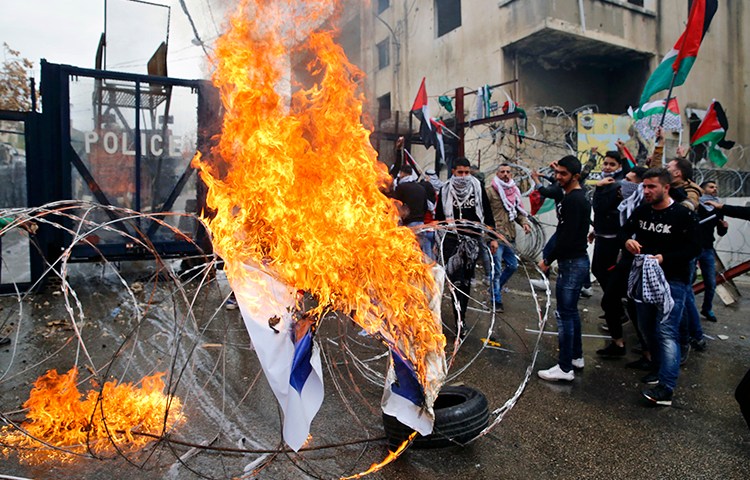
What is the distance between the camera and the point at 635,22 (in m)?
17.5

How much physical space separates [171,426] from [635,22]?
20.0 m

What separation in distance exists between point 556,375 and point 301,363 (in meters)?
2.82

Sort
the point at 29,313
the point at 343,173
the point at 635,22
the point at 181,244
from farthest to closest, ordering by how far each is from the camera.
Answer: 1. the point at 635,22
2. the point at 181,244
3. the point at 29,313
4. the point at 343,173

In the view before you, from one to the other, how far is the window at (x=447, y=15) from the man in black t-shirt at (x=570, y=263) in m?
17.7

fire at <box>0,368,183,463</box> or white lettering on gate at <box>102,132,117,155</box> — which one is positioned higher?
white lettering on gate at <box>102,132,117,155</box>

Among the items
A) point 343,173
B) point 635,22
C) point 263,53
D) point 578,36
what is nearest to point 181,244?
point 263,53

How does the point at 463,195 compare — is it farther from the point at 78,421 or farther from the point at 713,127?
the point at 713,127

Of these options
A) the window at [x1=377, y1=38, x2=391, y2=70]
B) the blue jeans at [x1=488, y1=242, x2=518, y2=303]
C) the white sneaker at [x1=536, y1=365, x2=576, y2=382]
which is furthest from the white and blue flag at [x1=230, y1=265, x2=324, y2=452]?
the window at [x1=377, y1=38, x2=391, y2=70]

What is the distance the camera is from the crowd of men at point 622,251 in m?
4.18

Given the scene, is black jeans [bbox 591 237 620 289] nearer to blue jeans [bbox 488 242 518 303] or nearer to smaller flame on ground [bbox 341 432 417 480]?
blue jeans [bbox 488 242 518 303]

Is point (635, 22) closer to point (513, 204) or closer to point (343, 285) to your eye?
point (513, 204)

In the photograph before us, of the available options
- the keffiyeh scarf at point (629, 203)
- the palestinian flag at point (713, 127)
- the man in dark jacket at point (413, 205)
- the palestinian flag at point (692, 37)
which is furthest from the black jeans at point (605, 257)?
the palestinian flag at point (713, 127)

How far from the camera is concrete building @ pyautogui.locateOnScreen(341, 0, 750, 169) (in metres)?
16.2

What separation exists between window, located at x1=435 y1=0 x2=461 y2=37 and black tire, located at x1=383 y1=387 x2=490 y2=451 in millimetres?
19789
